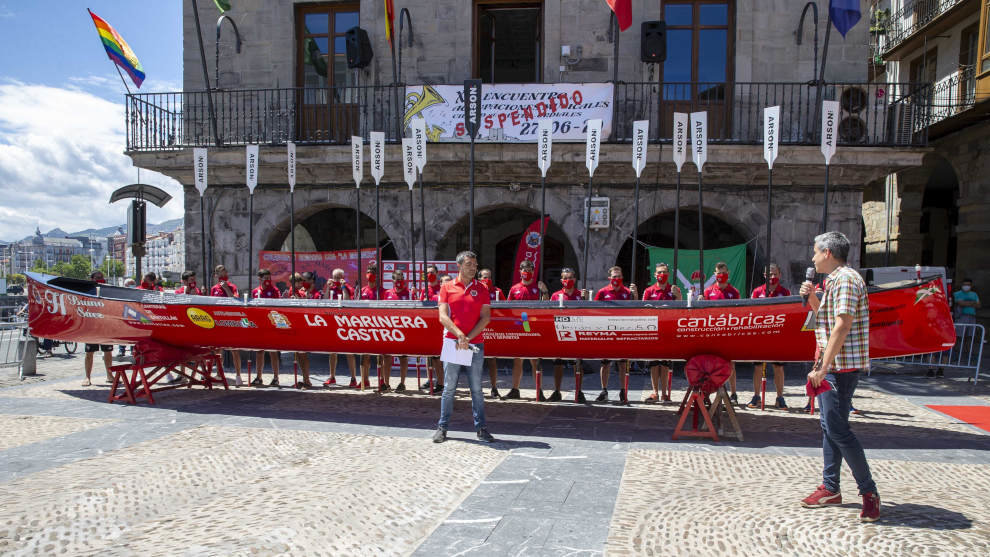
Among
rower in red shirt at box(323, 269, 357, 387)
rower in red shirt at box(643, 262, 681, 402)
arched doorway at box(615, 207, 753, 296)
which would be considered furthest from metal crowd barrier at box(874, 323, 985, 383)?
rower in red shirt at box(323, 269, 357, 387)

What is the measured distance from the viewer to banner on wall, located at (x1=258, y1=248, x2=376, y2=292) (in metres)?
13.0

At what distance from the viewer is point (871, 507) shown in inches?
164

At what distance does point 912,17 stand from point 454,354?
2387cm

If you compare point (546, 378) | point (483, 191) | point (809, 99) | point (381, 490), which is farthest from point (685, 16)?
point (381, 490)

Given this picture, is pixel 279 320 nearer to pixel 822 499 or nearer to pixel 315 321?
pixel 315 321

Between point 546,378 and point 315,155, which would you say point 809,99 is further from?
point 315,155

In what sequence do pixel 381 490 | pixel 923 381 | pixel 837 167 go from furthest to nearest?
pixel 837 167 → pixel 923 381 → pixel 381 490

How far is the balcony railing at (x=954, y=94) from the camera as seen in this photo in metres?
17.5

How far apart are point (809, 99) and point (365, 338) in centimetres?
1006

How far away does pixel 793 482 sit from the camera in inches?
199

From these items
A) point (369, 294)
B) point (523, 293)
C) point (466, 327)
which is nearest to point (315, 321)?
point (369, 294)

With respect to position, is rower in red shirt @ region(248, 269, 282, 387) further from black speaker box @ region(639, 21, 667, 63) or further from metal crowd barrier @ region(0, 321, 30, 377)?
black speaker box @ region(639, 21, 667, 63)

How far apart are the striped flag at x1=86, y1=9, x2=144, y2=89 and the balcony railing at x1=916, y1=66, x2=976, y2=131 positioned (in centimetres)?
1955

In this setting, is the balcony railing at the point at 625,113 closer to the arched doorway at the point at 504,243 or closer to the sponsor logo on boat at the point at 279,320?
the arched doorway at the point at 504,243
